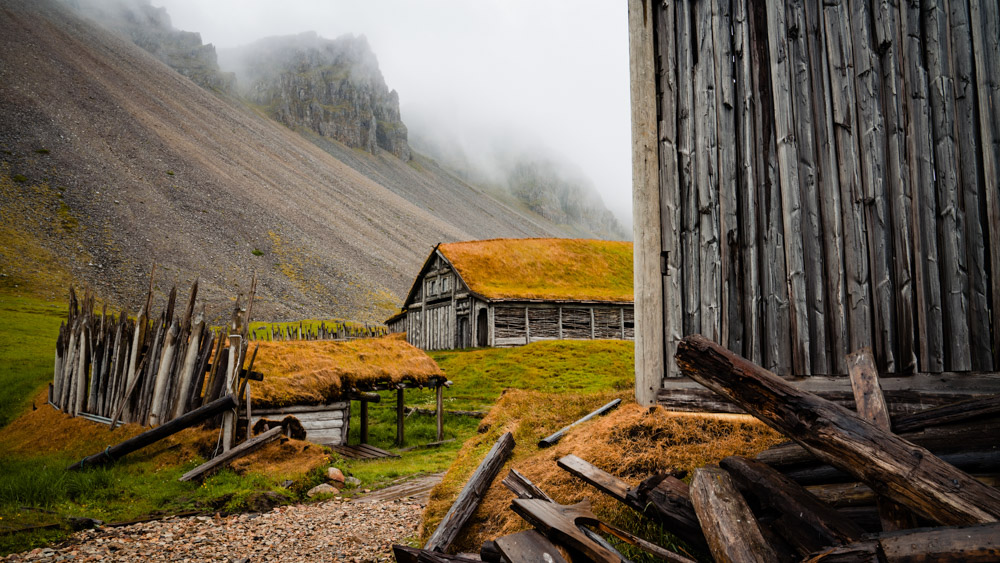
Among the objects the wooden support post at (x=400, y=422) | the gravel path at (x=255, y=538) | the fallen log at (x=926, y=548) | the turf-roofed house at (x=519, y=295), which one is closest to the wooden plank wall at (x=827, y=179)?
the fallen log at (x=926, y=548)

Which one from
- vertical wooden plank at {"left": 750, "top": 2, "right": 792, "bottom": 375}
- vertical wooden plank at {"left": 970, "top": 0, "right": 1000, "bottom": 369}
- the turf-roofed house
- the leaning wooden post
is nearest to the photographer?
the leaning wooden post

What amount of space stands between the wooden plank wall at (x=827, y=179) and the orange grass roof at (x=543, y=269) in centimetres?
2526

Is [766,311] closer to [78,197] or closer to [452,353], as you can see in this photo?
[452,353]

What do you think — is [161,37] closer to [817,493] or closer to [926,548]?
[817,493]

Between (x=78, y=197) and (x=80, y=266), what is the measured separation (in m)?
13.7

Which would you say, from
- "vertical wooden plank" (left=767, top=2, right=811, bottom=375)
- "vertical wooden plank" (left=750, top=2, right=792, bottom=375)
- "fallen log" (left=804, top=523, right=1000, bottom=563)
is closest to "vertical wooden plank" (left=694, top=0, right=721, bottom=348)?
"vertical wooden plank" (left=750, top=2, right=792, bottom=375)

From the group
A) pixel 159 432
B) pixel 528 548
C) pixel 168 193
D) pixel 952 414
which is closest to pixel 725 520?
pixel 528 548

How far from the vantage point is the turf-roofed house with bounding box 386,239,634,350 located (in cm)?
3148

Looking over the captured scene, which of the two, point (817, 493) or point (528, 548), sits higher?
point (817, 493)

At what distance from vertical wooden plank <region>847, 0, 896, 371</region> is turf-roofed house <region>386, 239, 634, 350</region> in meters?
26.0

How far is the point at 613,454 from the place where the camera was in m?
4.71

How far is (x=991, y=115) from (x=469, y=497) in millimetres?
5164

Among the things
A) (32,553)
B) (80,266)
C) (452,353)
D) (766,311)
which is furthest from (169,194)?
(766,311)

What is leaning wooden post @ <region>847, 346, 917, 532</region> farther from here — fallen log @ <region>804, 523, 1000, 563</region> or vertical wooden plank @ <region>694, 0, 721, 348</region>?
vertical wooden plank @ <region>694, 0, 721, 348</region>
